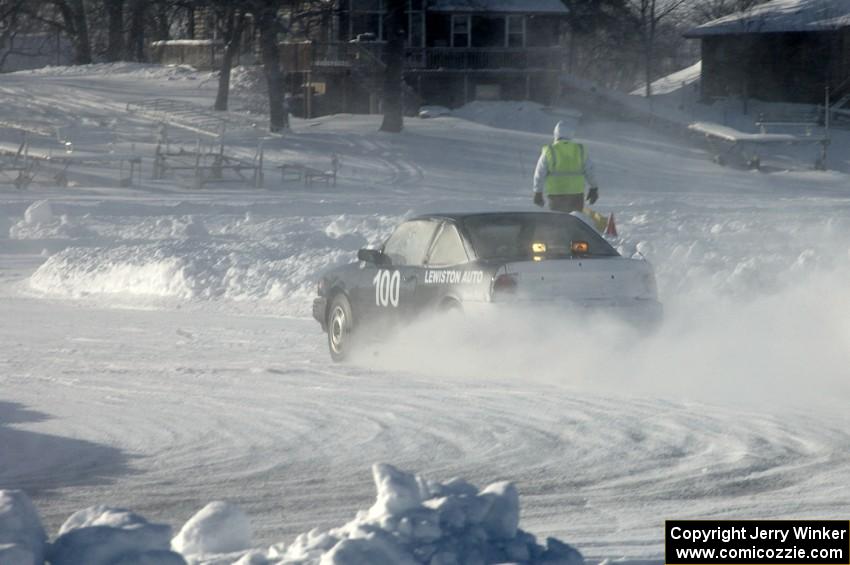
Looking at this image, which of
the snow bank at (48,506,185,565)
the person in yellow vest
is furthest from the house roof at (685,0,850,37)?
the snow bank at (48,506,185,565)

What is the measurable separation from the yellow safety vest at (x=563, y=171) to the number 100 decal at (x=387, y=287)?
407cm

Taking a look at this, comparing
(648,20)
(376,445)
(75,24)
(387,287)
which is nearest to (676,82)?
(648,20)

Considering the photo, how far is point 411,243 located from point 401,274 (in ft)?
1.37

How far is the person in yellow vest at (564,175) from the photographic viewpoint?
51.9 feet

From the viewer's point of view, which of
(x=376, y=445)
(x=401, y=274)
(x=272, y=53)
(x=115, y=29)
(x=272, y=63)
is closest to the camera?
(x=376, y=445)

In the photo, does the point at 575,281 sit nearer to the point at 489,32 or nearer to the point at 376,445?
the point at 376,445

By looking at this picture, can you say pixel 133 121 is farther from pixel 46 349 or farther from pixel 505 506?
pixel 505 506

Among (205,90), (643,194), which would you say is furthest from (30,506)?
(205,90)

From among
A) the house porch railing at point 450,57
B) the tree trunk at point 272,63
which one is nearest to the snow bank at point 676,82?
the house porch railing at point 450,57

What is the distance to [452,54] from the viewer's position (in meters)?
59.3

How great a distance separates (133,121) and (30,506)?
49.1m

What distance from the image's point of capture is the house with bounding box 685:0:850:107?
187ft

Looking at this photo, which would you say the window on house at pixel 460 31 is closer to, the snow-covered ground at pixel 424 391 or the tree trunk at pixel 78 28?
the tree trunk at pixel 78 28

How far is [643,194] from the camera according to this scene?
3600 cm
